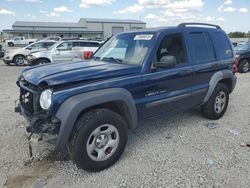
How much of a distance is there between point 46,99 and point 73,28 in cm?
7265

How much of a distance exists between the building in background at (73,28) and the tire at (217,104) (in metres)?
57.6

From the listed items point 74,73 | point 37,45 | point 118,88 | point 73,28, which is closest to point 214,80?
point 118,88

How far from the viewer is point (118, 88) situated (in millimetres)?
3625

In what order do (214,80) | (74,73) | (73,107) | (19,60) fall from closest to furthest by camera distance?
(73,107)
(74,73)
(214,80)
(19,60)

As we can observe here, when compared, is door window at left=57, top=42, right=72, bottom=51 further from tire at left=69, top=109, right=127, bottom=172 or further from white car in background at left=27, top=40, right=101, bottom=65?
tire at left=69, top=109, right=127, bottom=172

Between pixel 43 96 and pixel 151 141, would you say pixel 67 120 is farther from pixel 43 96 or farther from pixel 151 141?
pixel 151 141

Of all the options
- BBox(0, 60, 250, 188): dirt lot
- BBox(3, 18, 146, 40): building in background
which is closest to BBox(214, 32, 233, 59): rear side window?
BBox(0, 60, 250, 188): dirt lot

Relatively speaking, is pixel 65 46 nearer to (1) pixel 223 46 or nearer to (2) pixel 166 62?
(1) pixel 223 46

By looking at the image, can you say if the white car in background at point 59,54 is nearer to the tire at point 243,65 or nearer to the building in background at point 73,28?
the tire at point 243,65

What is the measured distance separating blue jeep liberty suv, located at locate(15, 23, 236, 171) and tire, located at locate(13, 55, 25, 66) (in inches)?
537

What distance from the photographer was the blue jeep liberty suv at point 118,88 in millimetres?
3279

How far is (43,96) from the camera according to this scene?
3.30 meters

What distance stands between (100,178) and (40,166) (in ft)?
2.97

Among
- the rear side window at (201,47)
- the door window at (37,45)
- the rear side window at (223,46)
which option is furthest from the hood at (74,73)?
the door window at (37,45)
